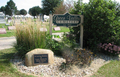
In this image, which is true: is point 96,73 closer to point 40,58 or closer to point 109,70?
point 109,70

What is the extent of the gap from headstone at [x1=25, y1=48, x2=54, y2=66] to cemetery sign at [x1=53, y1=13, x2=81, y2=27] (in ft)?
5.16

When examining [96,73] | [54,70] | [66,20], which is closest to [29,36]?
[54,70]

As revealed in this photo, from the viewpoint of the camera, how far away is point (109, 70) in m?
4.00

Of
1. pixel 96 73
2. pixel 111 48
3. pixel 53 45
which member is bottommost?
pixel 96 73

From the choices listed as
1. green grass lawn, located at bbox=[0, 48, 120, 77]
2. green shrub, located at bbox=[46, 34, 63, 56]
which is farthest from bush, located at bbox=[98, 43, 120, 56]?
green shrub, located at bbox=[46, 34, 63, 56]

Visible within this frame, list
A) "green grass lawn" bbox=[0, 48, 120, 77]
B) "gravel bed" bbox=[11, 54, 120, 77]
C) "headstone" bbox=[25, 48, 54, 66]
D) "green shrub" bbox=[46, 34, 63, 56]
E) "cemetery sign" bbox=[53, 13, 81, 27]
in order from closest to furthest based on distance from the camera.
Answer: "green grass lawn" bbox=[0, 48, 120, 77], "gravel bed" bbox=[11, 54, 120, 77], "headstone" bbox=[25, 48, 54, 66], "green shrub" bbox=[46, 34, 63, 56], "cemetery sign" bbox=[53, 13, 81, 27]

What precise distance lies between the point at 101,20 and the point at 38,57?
9.46 ft

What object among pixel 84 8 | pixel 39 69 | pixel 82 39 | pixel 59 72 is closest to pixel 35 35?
pixel 39 69

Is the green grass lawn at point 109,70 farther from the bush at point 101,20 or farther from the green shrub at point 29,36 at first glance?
the green shrub at point 29,36

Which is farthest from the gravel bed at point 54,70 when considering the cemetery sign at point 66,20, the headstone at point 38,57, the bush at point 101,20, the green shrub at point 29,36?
the cemetery sign at point 66,20

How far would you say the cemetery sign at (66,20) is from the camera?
5125 mm

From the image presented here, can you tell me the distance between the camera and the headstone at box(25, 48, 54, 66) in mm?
4031

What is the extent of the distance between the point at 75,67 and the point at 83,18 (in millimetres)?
2580

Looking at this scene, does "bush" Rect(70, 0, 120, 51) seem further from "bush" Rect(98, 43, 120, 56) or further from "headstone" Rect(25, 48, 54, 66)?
"headstone" Rect(25, 48, 54, 66)
